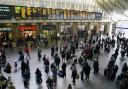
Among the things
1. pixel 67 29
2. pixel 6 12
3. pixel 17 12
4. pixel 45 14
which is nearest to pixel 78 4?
pixel 67 29

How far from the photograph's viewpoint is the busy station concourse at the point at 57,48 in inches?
552

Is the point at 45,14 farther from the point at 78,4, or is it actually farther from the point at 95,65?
the point at 95,65

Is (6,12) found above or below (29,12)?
below

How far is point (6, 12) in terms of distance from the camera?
2552 cm

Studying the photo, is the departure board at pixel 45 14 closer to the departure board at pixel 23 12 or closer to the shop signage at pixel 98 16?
the departure board at pixel 23 12

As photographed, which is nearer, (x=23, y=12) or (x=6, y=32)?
(x=6, y=32)

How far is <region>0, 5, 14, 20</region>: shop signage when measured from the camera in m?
25.1

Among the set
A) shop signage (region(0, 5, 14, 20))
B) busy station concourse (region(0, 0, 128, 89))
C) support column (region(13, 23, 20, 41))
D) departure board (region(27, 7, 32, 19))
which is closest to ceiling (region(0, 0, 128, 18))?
busy station concourse (region(0, 0, 128, 89))

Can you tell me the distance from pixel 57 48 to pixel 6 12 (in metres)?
8.92

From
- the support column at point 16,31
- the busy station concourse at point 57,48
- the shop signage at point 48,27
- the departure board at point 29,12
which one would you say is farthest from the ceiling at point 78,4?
the shop signage at point 48,27

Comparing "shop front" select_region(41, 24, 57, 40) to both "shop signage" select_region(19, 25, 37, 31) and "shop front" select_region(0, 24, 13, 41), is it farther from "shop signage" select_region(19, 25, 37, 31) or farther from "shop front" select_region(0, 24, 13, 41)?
"shop front" select_region(0, 24, 13, 41)

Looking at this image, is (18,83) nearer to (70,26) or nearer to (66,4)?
(66,4)

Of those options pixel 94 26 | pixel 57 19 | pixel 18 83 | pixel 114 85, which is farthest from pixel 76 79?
pixel 94 26

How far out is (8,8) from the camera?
2602 centimetres
